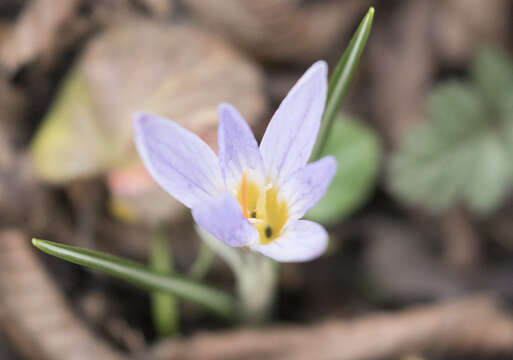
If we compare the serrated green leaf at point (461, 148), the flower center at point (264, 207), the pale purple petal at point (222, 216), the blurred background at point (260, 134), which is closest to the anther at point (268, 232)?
the flower center at point (264, 207)

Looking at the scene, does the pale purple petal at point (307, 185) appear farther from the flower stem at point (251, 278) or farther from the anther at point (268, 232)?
the flower stem at point (251, 278)

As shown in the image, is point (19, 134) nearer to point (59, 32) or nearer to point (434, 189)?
point (59, 32)

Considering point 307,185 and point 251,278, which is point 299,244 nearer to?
point 307,185

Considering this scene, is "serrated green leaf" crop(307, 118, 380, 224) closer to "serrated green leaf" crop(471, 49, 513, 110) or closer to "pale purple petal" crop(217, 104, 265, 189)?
"serrated green leaf" crop(471, 49, 513, 110)

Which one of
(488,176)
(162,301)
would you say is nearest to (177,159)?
(162,301)

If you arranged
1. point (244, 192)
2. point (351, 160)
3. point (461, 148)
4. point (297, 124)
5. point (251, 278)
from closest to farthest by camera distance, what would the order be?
point (297, 124)
point (244, 192)
point (251, 278)
point (351, 160)
point (461, 148)

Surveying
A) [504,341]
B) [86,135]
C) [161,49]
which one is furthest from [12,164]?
[504,341]
